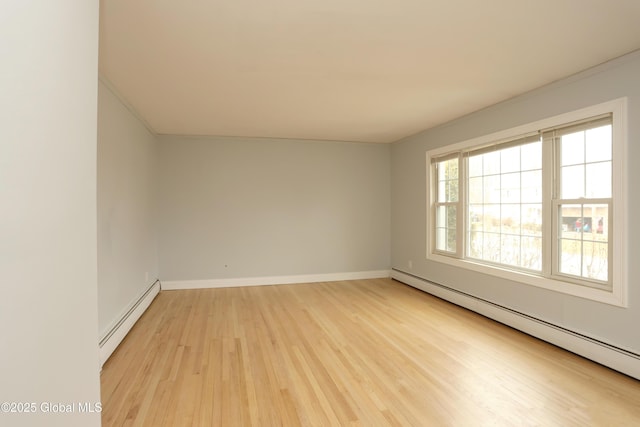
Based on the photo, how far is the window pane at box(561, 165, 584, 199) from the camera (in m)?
3.24

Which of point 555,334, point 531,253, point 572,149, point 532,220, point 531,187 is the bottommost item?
point 555,334

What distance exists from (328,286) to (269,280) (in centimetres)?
103

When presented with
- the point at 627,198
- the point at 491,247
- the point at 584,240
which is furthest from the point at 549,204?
the point at 491,247

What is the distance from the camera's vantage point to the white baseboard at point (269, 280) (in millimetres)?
5773

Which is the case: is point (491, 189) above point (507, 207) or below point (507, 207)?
above

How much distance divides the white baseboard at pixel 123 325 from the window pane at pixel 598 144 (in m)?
4.54

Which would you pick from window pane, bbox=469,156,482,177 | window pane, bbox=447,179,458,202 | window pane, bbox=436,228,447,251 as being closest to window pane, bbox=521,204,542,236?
window pane, bbox=469,156,482,177

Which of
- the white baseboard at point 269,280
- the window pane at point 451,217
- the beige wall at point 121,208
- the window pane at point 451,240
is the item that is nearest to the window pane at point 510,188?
the window pane at point 451,217

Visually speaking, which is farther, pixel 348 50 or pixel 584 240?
pixel 584 240

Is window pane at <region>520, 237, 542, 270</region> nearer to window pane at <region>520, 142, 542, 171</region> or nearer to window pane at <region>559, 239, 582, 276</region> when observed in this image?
window pane at <region>559, 239, 582, 276</region>

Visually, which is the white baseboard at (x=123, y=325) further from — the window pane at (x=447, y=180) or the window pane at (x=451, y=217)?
the window pane at (x=447, y=180)

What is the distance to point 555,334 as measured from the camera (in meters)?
3.32

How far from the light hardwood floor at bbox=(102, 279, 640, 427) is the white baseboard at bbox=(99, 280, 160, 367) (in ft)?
0.31

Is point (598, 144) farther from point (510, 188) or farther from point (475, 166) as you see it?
point (475, 166)
